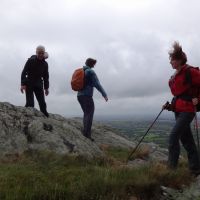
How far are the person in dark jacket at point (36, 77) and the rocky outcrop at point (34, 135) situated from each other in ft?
1.89

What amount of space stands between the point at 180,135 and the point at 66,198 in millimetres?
3808

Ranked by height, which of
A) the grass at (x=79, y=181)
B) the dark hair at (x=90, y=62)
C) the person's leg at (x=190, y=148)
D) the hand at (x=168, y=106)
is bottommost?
the grass at (x=79, y=181)

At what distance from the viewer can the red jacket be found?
9.66 metres

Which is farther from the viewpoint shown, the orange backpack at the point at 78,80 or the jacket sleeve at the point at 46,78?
the jacket sleeve at the point at 46,78

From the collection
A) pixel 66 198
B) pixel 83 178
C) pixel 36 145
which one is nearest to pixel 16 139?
pixel 36 145

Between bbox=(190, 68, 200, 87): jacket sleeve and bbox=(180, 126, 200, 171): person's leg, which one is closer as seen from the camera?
bbox=(190, 68, 200, 87): jacket sleeve

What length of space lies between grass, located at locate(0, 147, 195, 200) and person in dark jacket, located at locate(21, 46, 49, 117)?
461cm

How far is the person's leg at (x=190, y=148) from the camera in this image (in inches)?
398

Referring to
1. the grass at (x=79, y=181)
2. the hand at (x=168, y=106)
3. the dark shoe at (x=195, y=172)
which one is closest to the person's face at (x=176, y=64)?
the hand at (x=168, y=106)

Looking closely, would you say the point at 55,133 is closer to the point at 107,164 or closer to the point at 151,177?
the point at 107,164

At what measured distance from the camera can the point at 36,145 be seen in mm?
11945

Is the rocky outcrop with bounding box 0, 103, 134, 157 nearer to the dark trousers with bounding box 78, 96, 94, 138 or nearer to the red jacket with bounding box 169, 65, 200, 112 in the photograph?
the dark trousers with bounding box 78, 96, 94, 138

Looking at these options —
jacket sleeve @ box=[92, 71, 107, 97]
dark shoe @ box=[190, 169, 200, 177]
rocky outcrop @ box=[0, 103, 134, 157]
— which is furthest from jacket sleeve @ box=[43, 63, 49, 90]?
dark shoe @ box=[190, 169, 200, 177]

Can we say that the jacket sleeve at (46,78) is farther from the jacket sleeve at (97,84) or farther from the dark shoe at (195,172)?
the dark shoe at (195,172)
